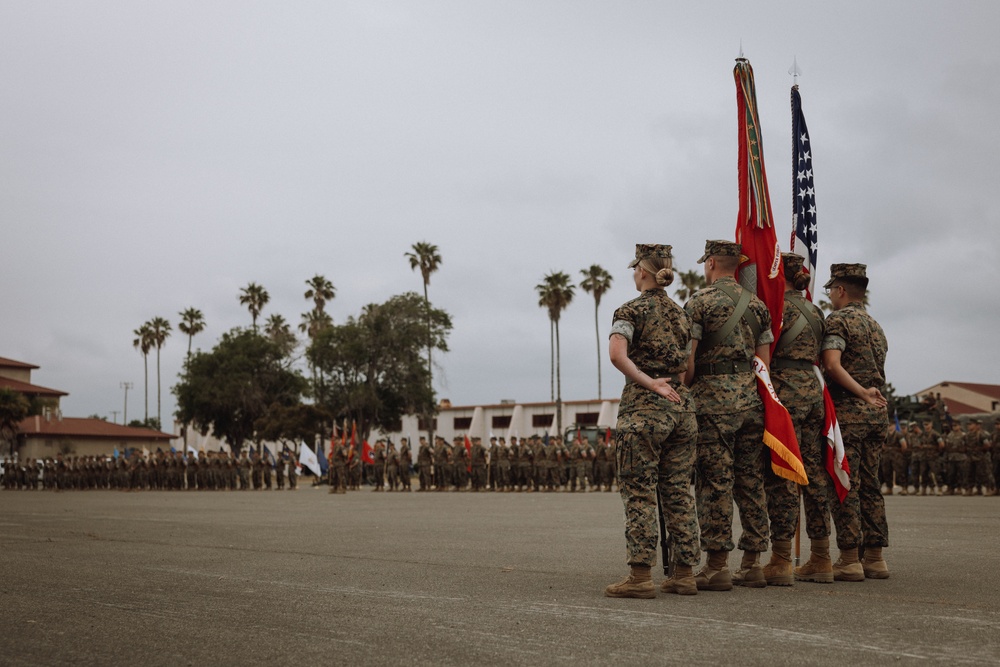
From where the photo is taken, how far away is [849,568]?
6734 mm

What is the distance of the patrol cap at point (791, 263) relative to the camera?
732 centimetres

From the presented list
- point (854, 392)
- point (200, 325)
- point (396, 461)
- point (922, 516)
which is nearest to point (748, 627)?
point (854, 392)

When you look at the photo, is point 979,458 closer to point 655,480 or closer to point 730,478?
point 730,478

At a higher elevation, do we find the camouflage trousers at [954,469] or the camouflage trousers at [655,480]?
the camouflage trousers at [655,480]

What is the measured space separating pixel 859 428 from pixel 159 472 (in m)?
41.2

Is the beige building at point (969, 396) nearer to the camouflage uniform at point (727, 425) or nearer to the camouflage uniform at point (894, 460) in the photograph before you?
the camouflage uniform at point (894, 460)

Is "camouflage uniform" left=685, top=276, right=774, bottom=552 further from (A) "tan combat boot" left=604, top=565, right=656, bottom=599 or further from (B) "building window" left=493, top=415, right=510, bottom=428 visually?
(B) "building window" left=493, top=415, right=510, bottom=428

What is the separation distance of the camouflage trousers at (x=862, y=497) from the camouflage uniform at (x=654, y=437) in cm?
142

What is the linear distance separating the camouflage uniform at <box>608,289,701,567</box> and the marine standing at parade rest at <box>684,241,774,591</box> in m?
0.25

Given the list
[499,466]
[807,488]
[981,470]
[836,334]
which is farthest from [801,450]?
[499,466]

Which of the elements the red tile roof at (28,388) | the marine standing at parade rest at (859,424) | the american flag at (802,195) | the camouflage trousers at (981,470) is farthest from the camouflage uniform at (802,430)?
the red tile roof at (28,388)

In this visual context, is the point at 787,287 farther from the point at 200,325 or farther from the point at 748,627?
the point at 200,325

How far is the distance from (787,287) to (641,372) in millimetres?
1948

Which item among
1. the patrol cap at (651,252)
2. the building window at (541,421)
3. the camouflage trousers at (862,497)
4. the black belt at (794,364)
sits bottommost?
the camouflage trousers at (862,497)
